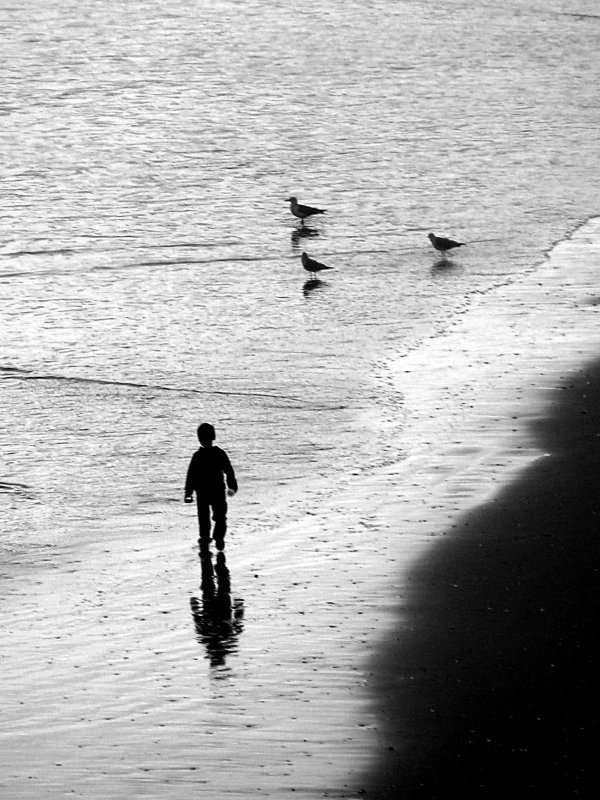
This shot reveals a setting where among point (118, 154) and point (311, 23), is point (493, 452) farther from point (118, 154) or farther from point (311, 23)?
point (311, 23)

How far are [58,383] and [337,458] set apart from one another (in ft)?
14.0

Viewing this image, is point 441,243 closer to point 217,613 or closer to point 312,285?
point 312,285

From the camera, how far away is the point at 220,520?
11.4 m

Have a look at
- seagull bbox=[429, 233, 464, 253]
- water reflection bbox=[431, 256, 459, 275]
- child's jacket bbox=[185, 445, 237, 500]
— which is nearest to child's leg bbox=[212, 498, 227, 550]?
child's jacket bbox=[185, 445, 237, 500]

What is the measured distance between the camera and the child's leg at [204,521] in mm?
11375

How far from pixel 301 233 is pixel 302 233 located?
0.07 feet

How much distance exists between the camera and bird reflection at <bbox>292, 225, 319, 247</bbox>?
2405 centimetres

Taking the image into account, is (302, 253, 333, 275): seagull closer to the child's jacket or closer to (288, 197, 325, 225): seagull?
(288, 197, 325, 225): seagull

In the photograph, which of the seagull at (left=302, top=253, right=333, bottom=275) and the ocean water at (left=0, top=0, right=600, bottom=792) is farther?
the seagull at (left=302, top=253, right=333, bottom=275)

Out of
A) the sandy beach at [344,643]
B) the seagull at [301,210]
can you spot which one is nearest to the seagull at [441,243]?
the seagull at [301,210]

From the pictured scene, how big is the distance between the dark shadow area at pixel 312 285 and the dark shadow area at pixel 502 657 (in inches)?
343

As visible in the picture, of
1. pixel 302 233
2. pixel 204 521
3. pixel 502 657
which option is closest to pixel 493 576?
pixel 502 657

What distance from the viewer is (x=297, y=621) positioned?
1022 cm

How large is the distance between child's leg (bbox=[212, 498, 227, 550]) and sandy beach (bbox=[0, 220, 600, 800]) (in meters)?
0.22
